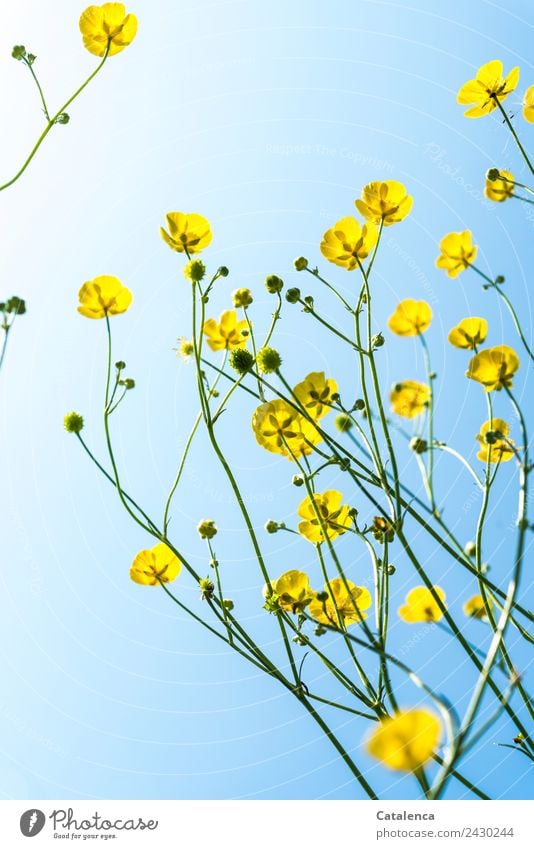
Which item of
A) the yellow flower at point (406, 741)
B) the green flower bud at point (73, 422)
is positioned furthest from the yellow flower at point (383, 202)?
the yellow flower at point (406, 741)

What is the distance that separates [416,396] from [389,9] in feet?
7.80

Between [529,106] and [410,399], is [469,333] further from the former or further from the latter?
[529,106]

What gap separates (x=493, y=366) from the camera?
1597 mm

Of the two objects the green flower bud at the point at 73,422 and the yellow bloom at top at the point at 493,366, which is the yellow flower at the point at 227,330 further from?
the yellow bloom at top at the point at 493,366

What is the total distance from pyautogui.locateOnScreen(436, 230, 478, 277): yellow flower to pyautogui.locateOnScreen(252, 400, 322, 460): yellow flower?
80cm

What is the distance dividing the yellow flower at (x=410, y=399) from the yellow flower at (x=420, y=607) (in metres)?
0.46

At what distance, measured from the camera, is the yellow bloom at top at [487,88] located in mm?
1857

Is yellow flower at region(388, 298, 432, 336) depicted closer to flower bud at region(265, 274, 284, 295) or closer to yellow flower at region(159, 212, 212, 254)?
flower bud at region(265, 274, 284, 295)

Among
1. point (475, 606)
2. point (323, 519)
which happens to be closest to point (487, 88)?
point (323, 519)

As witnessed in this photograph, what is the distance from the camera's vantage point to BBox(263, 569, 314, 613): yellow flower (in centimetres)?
148
